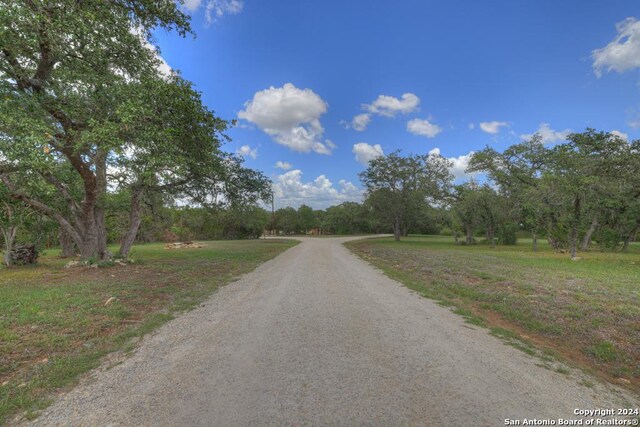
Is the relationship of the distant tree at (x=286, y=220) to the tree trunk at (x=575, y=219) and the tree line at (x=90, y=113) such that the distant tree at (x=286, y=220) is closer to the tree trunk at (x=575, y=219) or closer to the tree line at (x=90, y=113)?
the tree line at (x=90, y=113)

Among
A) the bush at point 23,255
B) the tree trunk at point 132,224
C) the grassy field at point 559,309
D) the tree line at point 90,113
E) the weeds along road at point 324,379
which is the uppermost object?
the tree line at point 90,113

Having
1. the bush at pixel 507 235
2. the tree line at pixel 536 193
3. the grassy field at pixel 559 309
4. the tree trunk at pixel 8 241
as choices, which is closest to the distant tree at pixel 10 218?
the tree trunk at pixel 8 241

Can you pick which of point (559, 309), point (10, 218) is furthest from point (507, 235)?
point (10, 218)

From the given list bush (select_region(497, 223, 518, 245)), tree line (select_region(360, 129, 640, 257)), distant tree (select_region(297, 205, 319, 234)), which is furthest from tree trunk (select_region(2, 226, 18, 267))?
distant tree (select_region(297, 205, 319, 234))

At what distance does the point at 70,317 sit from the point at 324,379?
5579 mm

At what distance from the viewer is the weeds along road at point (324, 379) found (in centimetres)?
269

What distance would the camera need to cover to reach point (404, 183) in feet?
108

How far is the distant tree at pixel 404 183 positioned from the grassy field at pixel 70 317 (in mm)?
25128

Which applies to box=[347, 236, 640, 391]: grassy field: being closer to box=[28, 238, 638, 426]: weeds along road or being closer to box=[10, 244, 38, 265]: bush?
box=[28, 238, 638, 426]: weeds along road

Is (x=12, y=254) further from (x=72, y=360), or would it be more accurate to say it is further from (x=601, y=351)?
(x=601, y=351)

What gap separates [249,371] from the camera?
3494 mm

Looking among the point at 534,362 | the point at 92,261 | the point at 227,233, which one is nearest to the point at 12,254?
the point at 92,261

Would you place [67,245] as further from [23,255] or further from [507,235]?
[507,235]

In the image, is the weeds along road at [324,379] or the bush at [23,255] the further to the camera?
the bush at [23,255]
